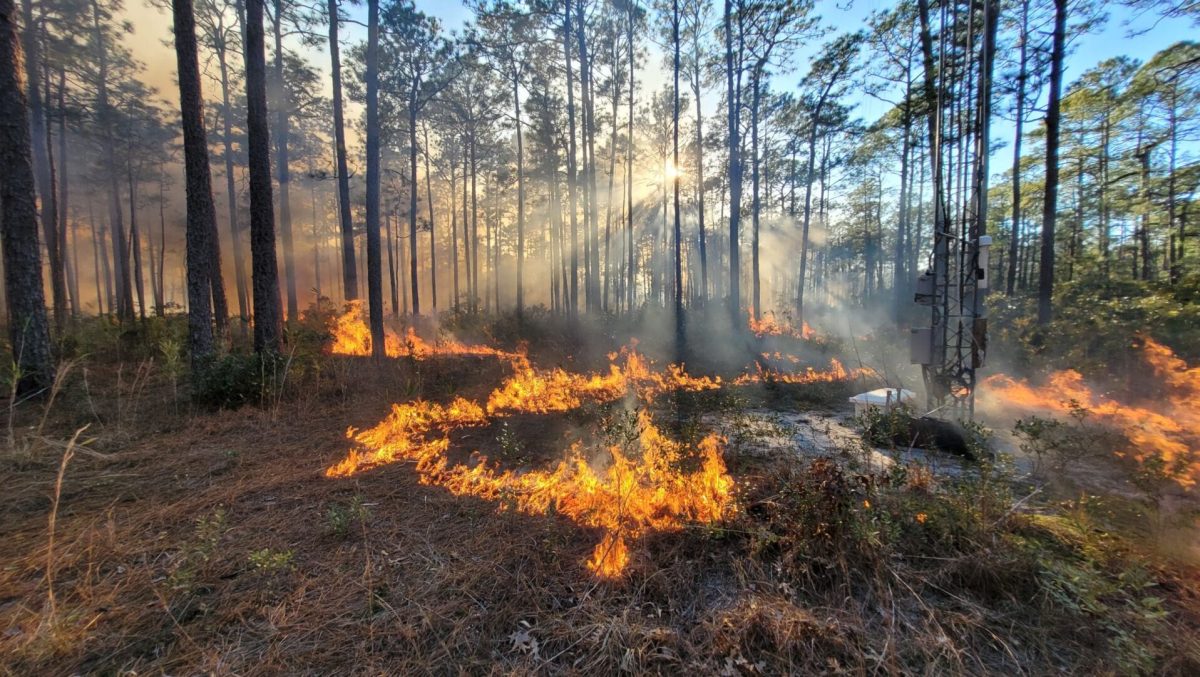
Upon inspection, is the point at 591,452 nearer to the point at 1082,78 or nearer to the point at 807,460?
the point at 807,460

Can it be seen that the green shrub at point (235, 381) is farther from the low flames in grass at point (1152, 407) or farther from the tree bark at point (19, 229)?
the low flames in grass at point (1152, 407)

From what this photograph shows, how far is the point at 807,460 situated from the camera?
507 cm

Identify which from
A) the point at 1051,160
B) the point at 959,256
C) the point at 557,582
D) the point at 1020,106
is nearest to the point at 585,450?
the point at 557,582

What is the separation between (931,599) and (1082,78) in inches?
1002

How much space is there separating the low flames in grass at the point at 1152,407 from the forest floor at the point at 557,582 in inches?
52.0

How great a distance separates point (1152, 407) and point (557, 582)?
11.1m

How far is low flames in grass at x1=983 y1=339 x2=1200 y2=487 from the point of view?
434 centimetres

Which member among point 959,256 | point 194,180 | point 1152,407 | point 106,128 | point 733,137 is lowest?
point 1152,407

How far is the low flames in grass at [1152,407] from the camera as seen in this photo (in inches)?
171

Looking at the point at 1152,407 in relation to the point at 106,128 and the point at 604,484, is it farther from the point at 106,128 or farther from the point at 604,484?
the point at 106,128

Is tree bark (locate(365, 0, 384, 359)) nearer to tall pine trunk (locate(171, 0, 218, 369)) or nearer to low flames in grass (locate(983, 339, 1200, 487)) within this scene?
tall pine trunk (locate(171, 0, 218, 369))

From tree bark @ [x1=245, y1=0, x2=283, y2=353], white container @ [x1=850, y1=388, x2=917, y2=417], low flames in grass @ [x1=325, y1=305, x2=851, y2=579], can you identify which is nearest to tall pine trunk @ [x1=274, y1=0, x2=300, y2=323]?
tree bark @ [x1=245, y1=0, x2=283, y2=353]

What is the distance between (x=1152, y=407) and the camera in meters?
7.24

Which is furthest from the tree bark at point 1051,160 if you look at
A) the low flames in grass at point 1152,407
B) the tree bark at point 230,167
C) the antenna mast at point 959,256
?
the tree bark at point 230,167
